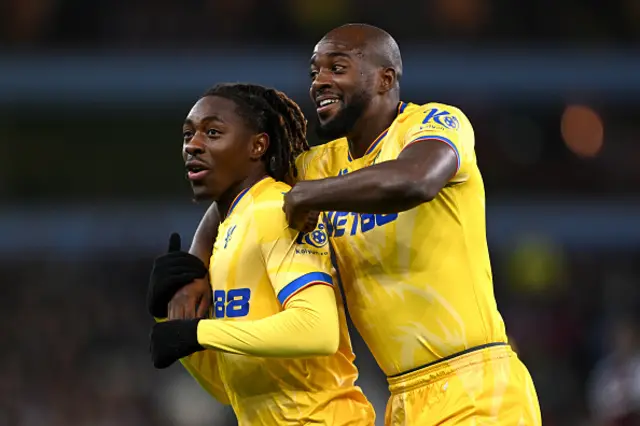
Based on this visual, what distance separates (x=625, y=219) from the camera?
16516mm

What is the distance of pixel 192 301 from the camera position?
4.52 metres

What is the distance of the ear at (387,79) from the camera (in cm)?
475

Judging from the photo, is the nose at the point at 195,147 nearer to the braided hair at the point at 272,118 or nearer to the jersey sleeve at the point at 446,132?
the braided hair at the point at 272,118

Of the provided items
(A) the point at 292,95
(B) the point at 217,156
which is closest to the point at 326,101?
(B) the point at 217,156

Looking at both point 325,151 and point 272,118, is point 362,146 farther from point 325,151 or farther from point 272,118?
point 272,118

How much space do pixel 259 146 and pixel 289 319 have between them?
2.71ft

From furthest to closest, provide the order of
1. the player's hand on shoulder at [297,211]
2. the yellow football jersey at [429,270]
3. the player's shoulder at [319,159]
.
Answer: the player's shoulder at [319,159] → the yellow football jersey at [429,270] → the player's hand on shoulder at [297,211]

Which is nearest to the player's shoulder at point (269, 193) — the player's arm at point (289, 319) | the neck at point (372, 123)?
the player's arm at point (289, 319)

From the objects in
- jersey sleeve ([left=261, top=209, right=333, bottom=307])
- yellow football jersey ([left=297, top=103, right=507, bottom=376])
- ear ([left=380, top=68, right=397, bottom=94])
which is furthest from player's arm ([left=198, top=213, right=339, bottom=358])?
ear ([left=380, top=68, right=397, bottom=94])

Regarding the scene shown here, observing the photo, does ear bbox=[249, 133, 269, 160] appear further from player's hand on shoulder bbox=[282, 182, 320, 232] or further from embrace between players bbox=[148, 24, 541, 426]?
player's hand on shoulder bbox=[282, 182, 320, 232]

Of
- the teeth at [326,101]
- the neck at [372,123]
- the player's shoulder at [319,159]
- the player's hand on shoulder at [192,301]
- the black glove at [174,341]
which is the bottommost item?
the black glove at [174,341]

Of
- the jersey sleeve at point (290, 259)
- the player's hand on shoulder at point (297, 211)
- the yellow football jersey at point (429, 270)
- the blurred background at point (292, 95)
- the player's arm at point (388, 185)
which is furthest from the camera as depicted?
the blurred background at point (292, 95)

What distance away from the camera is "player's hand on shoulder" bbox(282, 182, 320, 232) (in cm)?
420

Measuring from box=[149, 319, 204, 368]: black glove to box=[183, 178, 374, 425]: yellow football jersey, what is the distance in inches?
7.0
